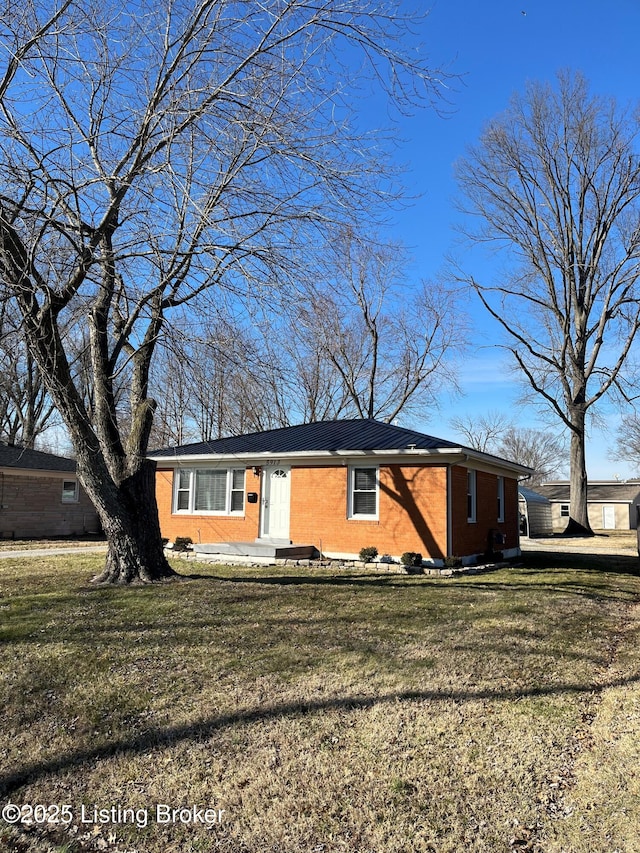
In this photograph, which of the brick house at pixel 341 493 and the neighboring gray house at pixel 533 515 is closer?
the brick house at pixel 341 493

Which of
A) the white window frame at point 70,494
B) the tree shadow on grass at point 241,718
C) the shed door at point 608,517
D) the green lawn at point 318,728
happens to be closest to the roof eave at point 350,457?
the green lawn at point 318,728

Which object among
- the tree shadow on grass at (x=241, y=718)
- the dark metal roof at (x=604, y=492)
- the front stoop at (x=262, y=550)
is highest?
the dark metal roof at (x=604, y=492)

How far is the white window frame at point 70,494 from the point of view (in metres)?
23.7

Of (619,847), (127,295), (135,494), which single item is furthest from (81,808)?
(135,494)

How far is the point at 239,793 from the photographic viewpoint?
357 cm

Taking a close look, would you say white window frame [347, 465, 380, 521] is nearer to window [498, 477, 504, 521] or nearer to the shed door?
window [498, 477, 504, 521]

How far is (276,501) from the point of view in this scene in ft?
52.2

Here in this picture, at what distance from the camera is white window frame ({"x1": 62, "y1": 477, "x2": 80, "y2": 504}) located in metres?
23.7

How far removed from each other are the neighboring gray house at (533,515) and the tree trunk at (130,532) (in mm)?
24060

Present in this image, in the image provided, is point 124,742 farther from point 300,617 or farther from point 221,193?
point 221,193

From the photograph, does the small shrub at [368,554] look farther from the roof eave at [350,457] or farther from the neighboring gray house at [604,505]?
the neighboring gray house at [604,505]

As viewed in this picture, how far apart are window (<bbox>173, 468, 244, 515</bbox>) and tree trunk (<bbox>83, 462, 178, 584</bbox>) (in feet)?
21.3

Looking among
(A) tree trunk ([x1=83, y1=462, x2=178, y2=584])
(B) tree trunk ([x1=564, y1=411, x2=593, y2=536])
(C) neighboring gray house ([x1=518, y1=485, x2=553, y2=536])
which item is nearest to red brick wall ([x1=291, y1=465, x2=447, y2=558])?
(A) tree trunk ([x1=83, y1=462, x2=178, y2=584])

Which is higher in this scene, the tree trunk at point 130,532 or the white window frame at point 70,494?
the white window frame at point 70,494
